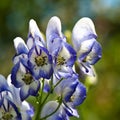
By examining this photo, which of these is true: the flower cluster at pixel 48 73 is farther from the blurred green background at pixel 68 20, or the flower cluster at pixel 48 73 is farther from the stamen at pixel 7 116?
the blurred green background at pixel 68 20

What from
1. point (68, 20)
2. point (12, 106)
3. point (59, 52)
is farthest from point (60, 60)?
point (68, 20)

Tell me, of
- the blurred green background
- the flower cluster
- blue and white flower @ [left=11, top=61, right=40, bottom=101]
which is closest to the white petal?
the flower cluster

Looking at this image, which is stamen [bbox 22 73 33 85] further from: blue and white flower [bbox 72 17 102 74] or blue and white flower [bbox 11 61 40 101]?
blue and white flower [bbox 72 17 102 74]

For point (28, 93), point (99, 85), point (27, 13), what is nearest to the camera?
point (28, 93)

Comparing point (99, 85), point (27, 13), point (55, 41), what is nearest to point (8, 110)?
point (55, 41)

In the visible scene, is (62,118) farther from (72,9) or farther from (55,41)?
(72,9)

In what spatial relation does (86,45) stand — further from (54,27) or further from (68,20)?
(68,20)

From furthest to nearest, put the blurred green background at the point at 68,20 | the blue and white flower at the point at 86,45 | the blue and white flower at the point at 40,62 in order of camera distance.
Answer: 1. the blurred green background at the point at 68,20
2. the blue and white flower at the point at 86,45
3. the blue and white flower at the point at 40,62

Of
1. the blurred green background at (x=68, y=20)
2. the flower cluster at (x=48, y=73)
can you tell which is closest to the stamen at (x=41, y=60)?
the flower cluster at (x=48, y=73)
